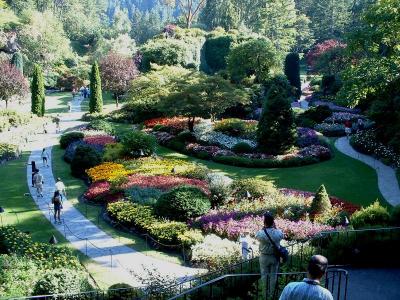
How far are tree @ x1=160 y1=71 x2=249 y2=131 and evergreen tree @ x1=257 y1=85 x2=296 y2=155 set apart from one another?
5.09 meters

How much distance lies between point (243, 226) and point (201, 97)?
16569 millimetres

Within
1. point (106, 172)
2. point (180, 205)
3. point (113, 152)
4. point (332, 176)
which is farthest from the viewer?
point (113, 152)

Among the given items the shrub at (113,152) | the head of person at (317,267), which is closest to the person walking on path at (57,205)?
the shrub at (113,152)

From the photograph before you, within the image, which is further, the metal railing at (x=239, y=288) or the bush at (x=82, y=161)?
the bush at (x=82, y=161)

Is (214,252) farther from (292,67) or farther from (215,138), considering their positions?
(292,67)

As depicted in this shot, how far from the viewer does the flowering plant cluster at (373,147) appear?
24812mm

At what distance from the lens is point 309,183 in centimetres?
2289

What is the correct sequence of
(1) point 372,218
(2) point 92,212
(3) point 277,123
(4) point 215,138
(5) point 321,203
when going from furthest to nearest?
1. (4) point 215,138
2. (3) point 277,123
3. (2) point 92,212
4. (5) point 321,203
5. (1) point 372,218

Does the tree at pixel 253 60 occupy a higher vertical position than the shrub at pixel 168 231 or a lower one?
higher

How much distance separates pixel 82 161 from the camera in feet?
81.3

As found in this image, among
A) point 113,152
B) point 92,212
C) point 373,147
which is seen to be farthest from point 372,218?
point 113,152

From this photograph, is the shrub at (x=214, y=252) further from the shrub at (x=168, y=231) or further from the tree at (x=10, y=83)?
the tree at (x=10, y=83)

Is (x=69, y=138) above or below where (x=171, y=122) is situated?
below

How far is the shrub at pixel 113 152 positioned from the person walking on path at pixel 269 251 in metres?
18.9
